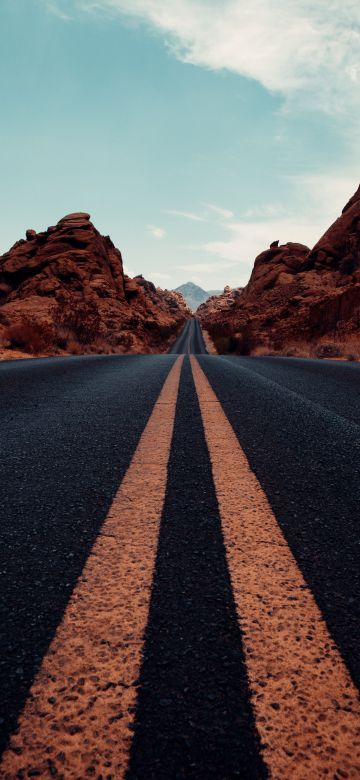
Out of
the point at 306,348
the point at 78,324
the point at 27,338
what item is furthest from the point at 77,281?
the point at 27,338

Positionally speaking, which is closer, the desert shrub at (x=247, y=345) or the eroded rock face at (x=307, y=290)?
the eroded rock face at (x=307, y=290)

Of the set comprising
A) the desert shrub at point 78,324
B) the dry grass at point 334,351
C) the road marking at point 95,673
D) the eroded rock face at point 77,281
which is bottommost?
the road marking at point 95,673

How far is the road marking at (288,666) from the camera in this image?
0.71 m

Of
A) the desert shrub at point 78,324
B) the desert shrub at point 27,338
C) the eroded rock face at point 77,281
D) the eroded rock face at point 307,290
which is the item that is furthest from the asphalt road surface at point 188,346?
the desert shrub at point 27,338

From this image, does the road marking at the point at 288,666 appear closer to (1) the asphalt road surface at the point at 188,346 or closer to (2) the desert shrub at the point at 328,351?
(2) the desert shrub at the point at 328,351

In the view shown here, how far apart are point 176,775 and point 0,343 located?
46.6ft

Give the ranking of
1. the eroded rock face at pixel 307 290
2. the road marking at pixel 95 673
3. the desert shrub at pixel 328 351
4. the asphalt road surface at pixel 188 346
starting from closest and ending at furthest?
the road marking at pixel 95 673, the desert shrub at pixel 328 351, the eroded rock face at pixel 307 290, the asphalt road surface at pixel 188 346

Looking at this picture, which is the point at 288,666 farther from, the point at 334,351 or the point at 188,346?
the point at 188,346

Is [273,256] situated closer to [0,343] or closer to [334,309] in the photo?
[334,309]

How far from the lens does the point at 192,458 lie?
232cm

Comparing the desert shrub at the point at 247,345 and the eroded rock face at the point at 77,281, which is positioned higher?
the eroded rock face at the point at 77,281

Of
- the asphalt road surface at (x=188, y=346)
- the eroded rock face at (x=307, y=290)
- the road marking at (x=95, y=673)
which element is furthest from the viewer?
the asphalt road surface at (x=188, y=346)

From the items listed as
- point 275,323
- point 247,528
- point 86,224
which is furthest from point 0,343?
point 86,224

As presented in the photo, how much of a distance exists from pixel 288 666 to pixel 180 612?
28 centimetres
